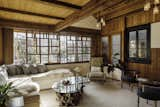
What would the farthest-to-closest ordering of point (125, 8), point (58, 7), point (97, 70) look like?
point (97, 70), point (125, 8), point (58, 7)

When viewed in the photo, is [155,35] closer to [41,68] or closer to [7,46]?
[41,68]

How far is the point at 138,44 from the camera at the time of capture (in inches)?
207

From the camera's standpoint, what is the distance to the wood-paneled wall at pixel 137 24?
4.58 m

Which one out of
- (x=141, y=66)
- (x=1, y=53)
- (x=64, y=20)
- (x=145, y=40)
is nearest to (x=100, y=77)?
(x=141, y=66)

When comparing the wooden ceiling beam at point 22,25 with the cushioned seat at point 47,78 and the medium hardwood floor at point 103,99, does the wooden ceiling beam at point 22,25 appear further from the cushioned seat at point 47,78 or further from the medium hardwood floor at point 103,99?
the medium hardwood floor at point 103,99

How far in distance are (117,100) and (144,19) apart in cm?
331

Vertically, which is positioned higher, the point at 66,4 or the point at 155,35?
the point at 66,4

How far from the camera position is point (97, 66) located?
20.5ft

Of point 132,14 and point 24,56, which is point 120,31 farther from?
point 24,56

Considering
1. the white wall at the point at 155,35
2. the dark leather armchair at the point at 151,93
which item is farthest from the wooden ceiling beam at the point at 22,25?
the dark leather armchair at the point at 151,93

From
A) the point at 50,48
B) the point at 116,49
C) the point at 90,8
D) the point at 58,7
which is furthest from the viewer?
the point at 116,49

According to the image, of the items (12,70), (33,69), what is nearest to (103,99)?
(33,69)

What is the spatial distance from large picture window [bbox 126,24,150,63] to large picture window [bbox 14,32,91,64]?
7.29 feet

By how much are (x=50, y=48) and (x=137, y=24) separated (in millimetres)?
3866
